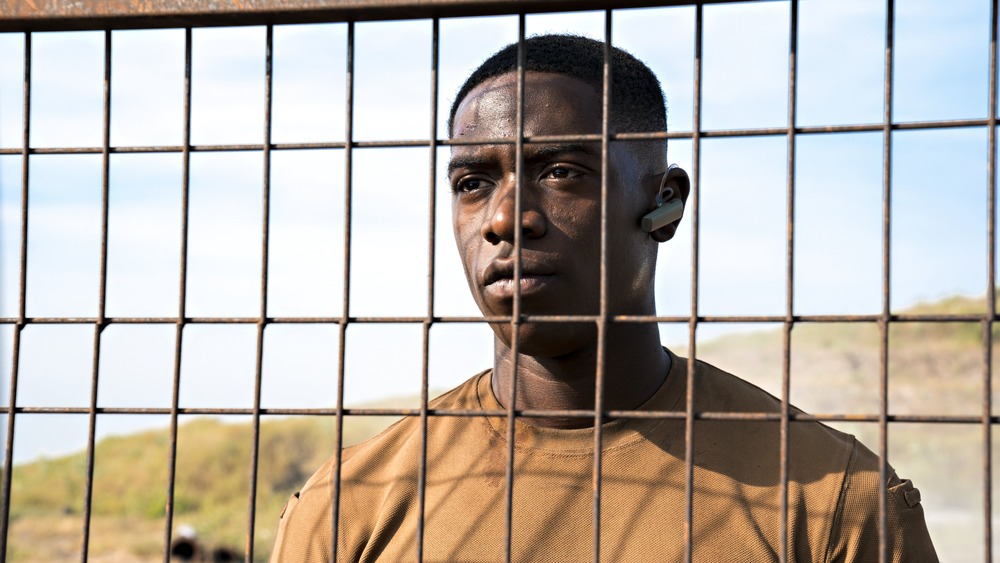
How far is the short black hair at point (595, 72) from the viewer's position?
224cm

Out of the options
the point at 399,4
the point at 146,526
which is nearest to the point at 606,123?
the point at 399,4

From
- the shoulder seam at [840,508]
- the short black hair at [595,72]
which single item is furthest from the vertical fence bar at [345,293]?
the shoulder seam at [840,508]

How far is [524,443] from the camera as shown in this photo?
7.40 ft

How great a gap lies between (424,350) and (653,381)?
0.90 meters

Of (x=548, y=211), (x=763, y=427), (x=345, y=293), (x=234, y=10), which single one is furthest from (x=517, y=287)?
(x=763, y=427)

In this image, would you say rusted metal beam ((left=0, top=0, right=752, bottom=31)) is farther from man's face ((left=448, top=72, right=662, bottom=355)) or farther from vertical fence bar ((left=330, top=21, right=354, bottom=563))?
man's face ((left=448, top=72, right=662, bottom=355))

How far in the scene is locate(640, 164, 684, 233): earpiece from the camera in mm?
2207

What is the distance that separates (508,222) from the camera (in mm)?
1861

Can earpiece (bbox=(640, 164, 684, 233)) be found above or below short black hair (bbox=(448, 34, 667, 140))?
below

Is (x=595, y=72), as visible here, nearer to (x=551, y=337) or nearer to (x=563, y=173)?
(x=563, y=173)

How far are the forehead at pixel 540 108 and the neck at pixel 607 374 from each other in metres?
0.48

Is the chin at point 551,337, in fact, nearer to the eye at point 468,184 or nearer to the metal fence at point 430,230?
the eye at point 468,184

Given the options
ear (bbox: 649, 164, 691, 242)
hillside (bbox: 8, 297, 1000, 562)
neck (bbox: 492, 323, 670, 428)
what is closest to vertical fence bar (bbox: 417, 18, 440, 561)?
neck (bbox: 492, 323, 670, 428)

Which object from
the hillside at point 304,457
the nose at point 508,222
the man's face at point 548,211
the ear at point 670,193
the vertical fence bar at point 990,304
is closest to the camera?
the vertical fence bar at point 990,304
